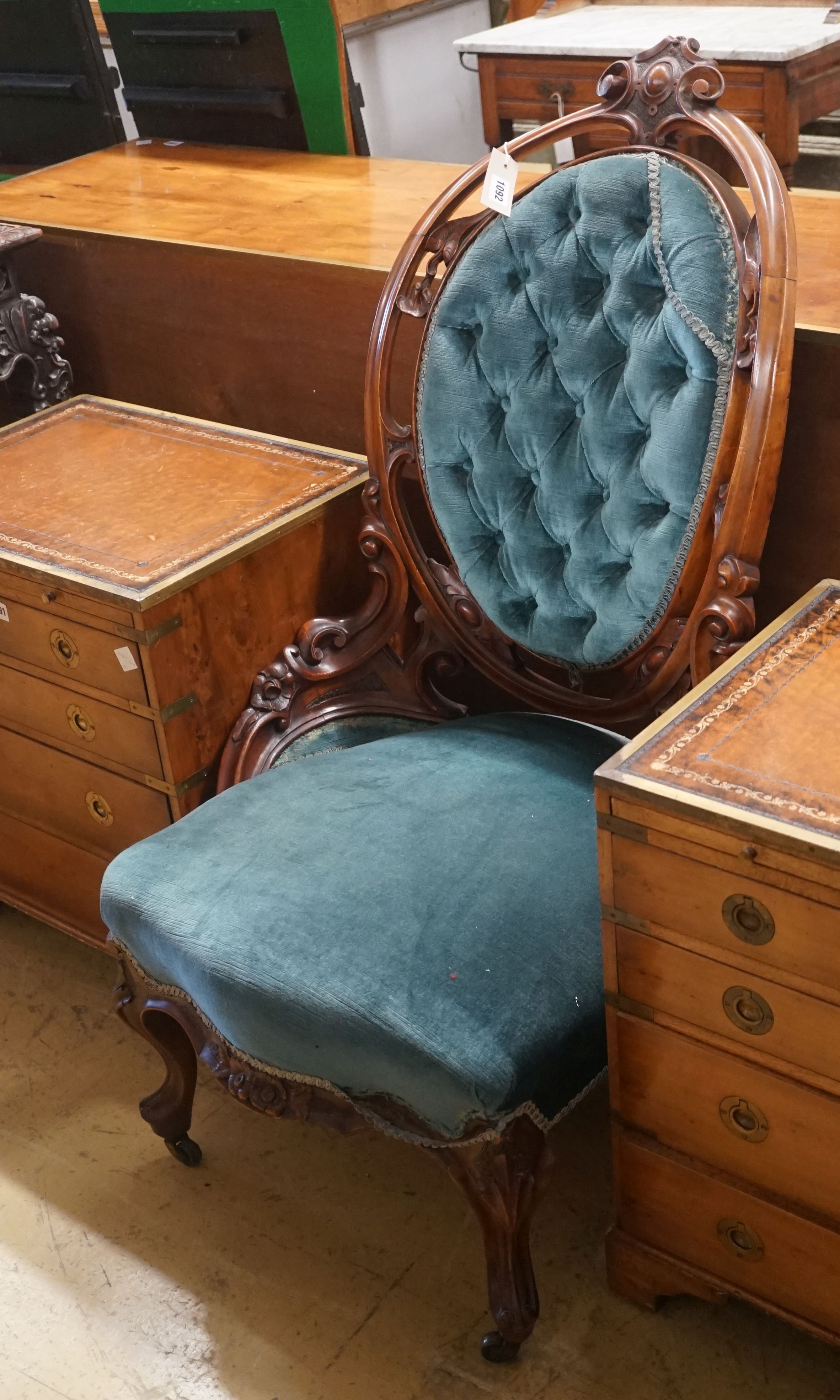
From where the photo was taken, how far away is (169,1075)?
5.02 ft

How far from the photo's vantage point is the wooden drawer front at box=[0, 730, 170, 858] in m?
1.61

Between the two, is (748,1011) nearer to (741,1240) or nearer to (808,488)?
(741,1240)

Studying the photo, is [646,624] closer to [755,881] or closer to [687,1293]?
[755,881]

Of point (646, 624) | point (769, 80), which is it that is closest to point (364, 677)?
point (646, 624)

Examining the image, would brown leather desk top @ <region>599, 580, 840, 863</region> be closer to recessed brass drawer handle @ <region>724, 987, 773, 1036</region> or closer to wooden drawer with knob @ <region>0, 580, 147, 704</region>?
recessed brass drawer handle @ <region>724, 987, 773, 1036</region>

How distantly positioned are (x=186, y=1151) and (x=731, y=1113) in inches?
28.4

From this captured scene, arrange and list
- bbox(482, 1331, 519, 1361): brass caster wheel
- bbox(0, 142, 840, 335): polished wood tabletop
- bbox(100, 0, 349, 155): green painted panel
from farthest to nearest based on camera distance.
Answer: bbox(100, 0, 349, 155): green painted panel
bbox(0, 142, 840, 335): polished wood tabletop
bbox(482, 1331, 519, 1361): brass caster wheel

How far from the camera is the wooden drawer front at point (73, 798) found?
1.61 m

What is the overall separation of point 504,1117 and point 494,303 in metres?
0.82

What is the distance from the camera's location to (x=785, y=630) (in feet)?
→ 4.03

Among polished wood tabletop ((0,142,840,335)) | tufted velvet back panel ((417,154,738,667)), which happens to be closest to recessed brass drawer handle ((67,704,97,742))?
tufted velvet back panel ((417,154,738,667))

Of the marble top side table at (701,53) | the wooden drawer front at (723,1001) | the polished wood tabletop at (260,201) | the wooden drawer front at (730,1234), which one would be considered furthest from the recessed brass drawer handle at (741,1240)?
the marble top side table at (701,53)

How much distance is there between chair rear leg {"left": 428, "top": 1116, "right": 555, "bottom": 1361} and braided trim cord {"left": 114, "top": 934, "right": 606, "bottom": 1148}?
15mm

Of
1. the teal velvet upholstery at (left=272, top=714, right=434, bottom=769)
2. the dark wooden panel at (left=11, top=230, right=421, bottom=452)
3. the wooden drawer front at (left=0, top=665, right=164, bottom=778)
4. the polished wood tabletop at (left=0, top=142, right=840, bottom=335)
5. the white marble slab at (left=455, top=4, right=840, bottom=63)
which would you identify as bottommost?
the teal velvet upholstery at (left=272, top=714, right=434, bottom=769)
